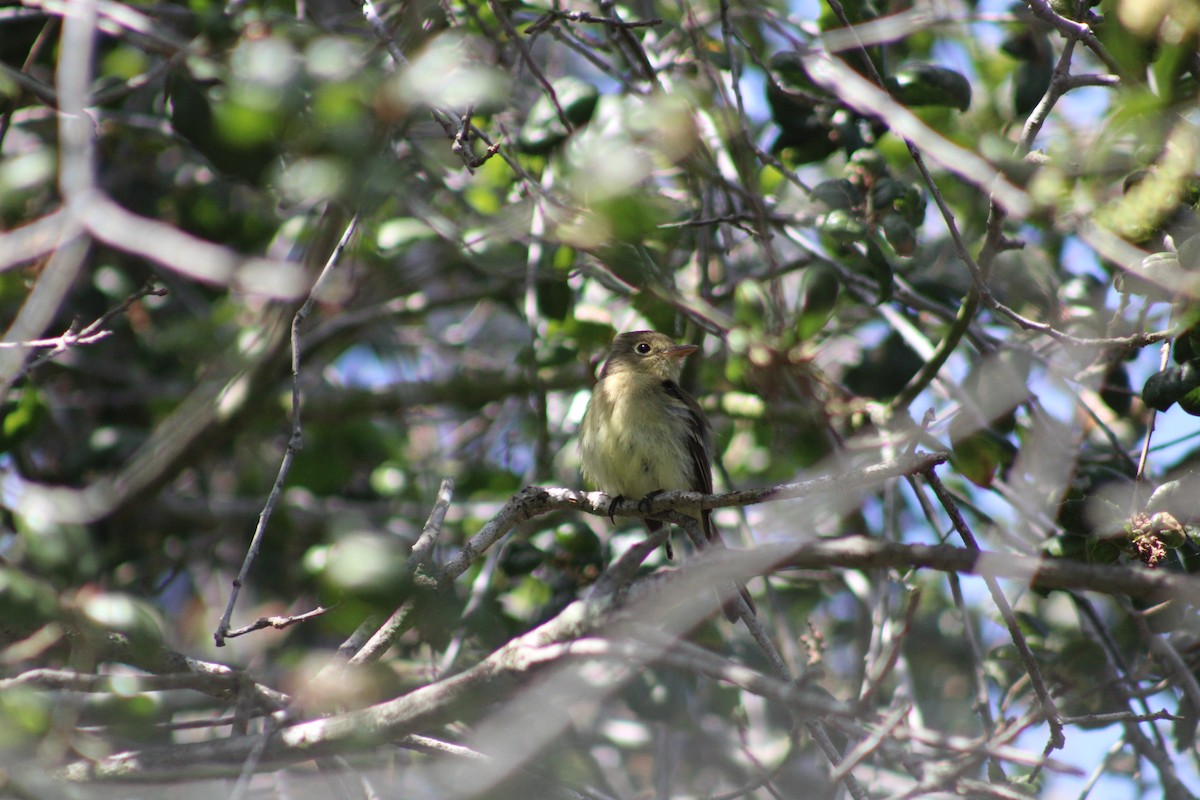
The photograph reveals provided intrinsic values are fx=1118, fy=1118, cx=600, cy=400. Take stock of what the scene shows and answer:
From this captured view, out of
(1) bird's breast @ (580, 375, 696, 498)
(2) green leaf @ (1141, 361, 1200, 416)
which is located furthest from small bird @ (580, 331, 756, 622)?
(2) green leaf @ (1141, 361, 1200, 416)

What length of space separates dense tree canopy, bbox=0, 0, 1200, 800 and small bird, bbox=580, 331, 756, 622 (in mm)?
241

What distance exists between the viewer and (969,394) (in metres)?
4.82

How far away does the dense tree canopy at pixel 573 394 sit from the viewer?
319 centimetres

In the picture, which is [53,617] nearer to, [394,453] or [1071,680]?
[394,453]

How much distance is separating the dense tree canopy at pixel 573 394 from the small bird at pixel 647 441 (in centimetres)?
24

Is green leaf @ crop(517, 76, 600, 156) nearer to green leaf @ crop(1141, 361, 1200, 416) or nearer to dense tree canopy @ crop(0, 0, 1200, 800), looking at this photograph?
dense tree canopy @ crop(0, 0, 1200, 800)

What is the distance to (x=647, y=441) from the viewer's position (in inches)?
218

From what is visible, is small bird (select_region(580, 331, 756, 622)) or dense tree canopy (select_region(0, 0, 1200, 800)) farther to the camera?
small bird (select_region(580, 331, 756, 622))

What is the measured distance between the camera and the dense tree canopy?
3191 millimetres

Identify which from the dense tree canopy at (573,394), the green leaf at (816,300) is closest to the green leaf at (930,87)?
the dense tree canopy at (573,394)

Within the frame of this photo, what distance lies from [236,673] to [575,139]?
2520mm

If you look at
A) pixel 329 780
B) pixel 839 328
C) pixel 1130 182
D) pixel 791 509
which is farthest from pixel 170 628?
pixel 1130 182

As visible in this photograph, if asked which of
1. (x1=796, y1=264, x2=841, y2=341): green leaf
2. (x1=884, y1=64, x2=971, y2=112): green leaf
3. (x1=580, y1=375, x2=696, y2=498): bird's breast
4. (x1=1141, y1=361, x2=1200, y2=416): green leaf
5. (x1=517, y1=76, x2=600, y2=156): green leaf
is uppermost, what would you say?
(x1=517, y1=76, x2=600, y2=156): green leaf

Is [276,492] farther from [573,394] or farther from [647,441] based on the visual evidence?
[573,394]
